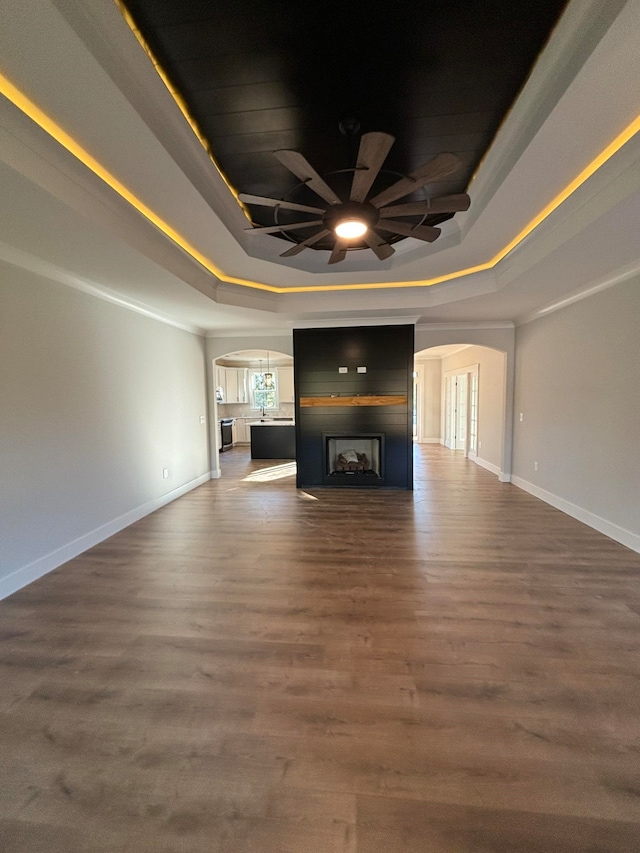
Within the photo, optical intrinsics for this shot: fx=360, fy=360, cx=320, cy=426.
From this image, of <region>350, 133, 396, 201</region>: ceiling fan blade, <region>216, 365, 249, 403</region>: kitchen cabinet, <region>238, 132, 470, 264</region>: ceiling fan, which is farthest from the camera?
<region>216, 365, 249, 403</region>: kitchen cabinet

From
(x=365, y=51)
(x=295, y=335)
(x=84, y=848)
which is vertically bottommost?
(x=84, y=848)

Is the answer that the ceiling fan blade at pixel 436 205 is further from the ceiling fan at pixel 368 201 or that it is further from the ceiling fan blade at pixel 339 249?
the ceiling fan blade at pixel 339 249

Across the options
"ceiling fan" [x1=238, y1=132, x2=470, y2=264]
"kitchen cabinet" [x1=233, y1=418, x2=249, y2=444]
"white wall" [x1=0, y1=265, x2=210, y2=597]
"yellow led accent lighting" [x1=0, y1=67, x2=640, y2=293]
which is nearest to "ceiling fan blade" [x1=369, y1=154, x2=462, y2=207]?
"ceiling fan" [x1=238, y1=132, x2=470, y2=264]

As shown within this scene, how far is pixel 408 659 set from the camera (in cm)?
196

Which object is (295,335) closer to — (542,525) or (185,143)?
(185,143)

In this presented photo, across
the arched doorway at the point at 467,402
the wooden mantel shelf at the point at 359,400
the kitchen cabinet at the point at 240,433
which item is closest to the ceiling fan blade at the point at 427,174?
the wooden mantel shelf at the point at 359,400

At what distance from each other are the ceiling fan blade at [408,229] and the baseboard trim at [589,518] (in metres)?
3.21

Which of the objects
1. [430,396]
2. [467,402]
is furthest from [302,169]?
[430,396]

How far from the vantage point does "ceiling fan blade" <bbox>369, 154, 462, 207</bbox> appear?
174 cm

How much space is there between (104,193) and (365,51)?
165cm

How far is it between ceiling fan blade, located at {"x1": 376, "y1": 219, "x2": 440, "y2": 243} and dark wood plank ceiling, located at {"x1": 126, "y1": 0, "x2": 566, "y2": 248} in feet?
1.23

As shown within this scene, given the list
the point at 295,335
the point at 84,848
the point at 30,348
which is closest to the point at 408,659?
the point at 84,848

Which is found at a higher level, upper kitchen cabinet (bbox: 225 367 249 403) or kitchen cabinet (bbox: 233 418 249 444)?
upper kitchen cabinet (bbox: 225 367 249 403)

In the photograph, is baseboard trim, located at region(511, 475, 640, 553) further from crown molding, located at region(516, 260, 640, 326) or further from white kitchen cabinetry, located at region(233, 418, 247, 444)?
white kitchen cabinetry, located at region(233, 418, 247, 444)
